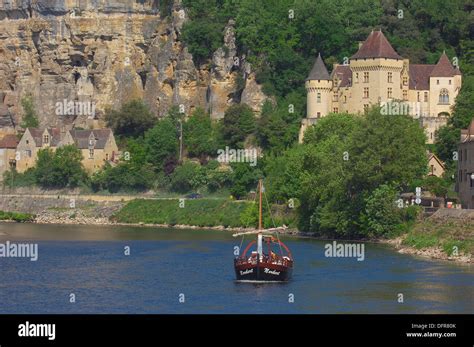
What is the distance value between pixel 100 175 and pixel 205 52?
1525 centimetres

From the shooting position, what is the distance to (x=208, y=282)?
227 feet

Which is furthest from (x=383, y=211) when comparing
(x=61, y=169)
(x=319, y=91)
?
(x=61, y=169)

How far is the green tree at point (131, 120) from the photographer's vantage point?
13138 centimetres

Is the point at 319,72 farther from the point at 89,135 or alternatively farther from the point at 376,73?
the point at 89,135

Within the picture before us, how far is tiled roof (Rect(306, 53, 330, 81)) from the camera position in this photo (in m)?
117

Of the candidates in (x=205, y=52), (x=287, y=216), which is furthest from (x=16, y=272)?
(x=205, y=52)

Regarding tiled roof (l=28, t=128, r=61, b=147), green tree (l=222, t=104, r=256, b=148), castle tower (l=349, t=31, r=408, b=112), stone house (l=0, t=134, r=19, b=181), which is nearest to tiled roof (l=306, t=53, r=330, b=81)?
castle tower (l=349, t=31, r=408, b=112)

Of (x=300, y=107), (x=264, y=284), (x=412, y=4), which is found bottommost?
(x=264, y=284)

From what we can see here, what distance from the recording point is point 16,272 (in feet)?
245

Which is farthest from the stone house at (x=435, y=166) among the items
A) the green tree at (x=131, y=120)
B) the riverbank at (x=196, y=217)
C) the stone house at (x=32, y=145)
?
the stone house at (x=32, y=145)

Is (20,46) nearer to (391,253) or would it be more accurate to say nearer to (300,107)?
(300,107)

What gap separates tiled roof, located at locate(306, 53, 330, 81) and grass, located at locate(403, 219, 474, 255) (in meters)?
30.6

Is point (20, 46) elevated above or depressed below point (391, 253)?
above

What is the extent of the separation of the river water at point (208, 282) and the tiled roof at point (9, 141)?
45172mm
